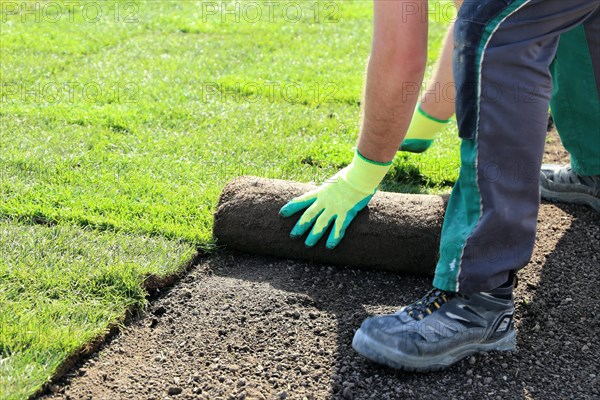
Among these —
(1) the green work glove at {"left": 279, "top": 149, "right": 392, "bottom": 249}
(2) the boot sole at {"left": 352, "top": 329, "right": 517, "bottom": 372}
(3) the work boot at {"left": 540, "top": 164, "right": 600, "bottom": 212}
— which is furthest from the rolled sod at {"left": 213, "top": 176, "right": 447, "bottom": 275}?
(3) the work boot at {"left": 540, "top": 164, "right": 600, "bottom": 212}

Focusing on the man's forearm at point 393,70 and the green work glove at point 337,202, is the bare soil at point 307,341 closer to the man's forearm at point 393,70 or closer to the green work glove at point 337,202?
the green work glove at point 337,202

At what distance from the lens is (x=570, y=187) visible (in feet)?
12.6

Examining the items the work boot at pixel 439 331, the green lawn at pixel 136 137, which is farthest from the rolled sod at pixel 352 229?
the work boot at pixel 439 331

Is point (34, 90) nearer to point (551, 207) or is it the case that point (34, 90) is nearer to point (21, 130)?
point (21, 130)

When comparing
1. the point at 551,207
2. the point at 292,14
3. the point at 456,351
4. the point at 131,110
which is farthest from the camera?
the point at 292,14

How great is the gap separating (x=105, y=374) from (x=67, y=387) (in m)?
0.14

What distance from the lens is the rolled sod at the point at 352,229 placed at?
3.13 m

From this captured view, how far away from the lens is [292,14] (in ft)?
22.6

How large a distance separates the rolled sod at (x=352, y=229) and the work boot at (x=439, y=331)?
37 centimetres

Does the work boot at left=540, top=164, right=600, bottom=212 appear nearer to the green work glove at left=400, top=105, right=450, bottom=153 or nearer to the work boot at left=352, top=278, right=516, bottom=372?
the green work glove at left=400, top=105, right=450, bottom=153

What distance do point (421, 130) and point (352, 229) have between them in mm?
1063

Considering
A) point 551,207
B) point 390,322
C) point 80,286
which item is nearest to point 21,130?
point 80,286

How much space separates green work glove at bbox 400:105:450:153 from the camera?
4000mm

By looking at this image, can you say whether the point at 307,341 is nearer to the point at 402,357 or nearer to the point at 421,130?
the point at 402,357
